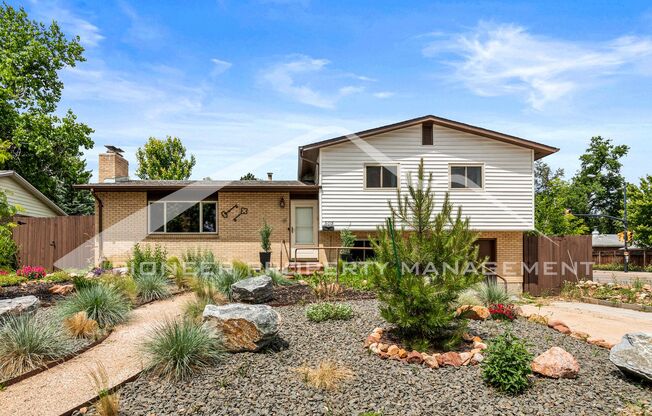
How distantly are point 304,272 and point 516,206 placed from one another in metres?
8.84

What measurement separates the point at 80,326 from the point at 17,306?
1333 mm

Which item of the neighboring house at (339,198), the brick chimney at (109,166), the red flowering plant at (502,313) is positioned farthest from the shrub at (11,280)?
the red flowering plant at (502,313)

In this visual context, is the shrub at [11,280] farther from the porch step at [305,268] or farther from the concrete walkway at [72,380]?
the porch step at [305,268]

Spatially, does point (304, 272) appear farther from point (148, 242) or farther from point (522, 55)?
point (522, 55)

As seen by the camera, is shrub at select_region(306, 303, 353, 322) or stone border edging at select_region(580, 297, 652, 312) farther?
stone border edging at select_region(580, 297, 652, 312)

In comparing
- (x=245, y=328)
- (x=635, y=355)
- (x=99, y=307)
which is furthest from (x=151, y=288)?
(x=635, y=355)

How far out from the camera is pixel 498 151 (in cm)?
1728

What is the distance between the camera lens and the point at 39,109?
84.8 ft

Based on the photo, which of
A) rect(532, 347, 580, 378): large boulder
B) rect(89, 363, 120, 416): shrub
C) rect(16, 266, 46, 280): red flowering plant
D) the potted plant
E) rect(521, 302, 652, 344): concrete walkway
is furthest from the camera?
the potted plant

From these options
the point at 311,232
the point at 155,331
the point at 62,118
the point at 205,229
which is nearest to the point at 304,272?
the point at 311,232

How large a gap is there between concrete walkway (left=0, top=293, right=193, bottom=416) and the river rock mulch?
0.53m

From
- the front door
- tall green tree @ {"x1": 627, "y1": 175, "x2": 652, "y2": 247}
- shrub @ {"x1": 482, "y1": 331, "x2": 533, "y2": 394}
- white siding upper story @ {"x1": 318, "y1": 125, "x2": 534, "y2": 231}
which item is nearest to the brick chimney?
the front door

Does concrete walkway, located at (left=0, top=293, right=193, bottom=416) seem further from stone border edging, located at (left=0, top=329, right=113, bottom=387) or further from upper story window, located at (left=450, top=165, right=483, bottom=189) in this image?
upper story window, located at (left=450, top=165, right=483, bottom=189)

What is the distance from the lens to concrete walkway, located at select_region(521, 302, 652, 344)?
344 inches
